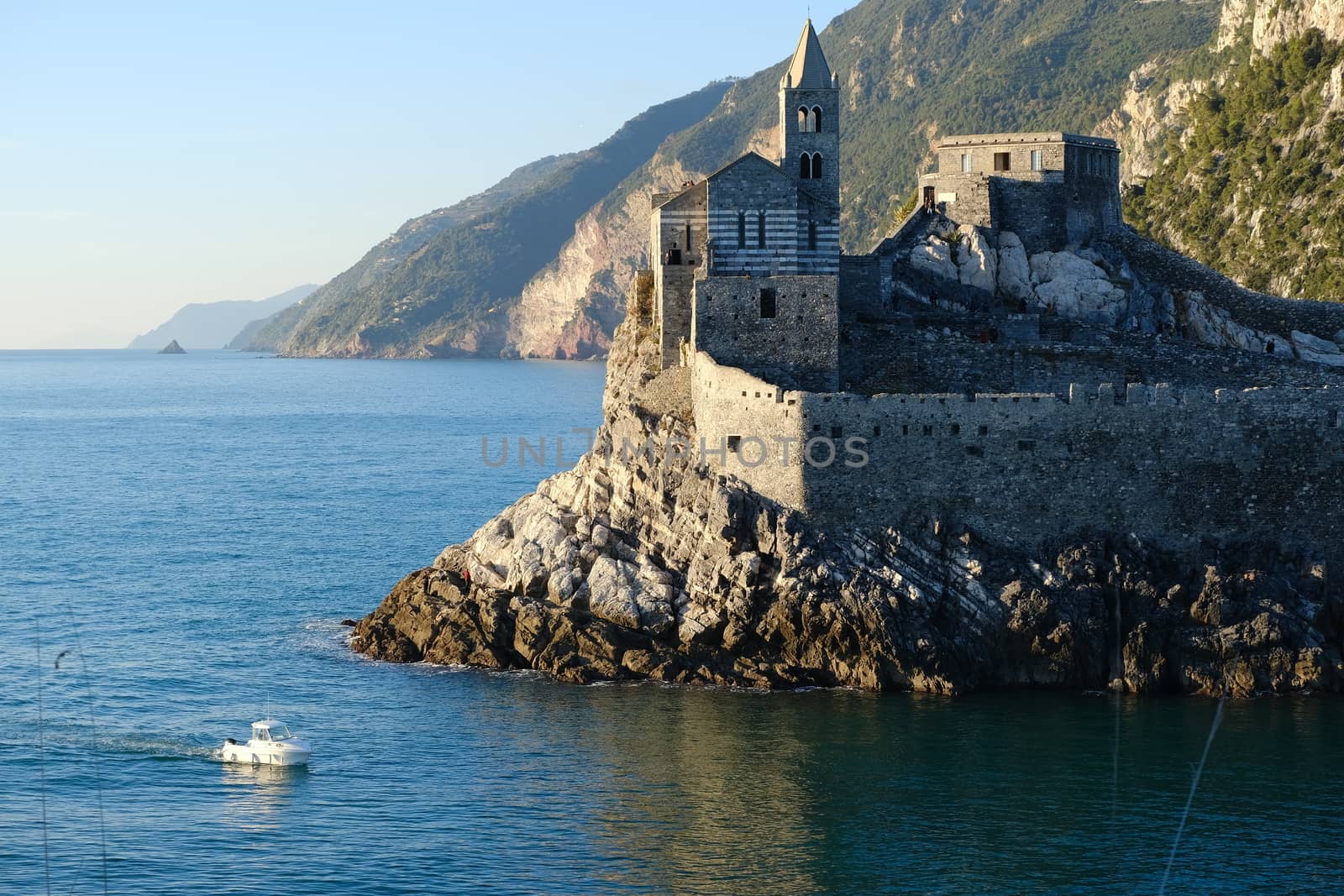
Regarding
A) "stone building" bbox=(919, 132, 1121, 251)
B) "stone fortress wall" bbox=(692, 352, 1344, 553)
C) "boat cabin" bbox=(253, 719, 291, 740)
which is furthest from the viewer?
"stone building" bbox=(919, 132, 1121, 251)

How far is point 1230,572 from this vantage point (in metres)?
52.8

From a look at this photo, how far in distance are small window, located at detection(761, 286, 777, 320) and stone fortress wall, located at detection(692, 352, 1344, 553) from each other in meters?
3.50

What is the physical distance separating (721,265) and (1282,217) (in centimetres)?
5154

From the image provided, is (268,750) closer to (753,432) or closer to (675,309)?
(753,432)

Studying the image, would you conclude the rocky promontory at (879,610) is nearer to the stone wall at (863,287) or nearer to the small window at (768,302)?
the small window at (768,302)

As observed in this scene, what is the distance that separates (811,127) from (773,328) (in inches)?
336

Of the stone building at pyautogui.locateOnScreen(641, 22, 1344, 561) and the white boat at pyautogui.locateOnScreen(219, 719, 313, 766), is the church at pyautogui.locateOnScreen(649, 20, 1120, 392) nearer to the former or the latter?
the stone building at pyautogui.locateOnScreen(641, 22, 1344, 561)

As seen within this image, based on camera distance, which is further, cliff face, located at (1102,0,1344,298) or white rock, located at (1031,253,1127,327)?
cliff face, located at (1102,0,1344,298)

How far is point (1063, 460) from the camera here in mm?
53188

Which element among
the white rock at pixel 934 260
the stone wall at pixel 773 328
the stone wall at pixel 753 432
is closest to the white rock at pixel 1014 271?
the white rock at pixel 934 260

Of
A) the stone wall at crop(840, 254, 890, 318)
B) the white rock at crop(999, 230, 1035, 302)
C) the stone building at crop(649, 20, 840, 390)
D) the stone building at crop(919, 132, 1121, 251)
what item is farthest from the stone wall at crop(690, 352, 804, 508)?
the stone building at crop(919, 132, 1121, 251)

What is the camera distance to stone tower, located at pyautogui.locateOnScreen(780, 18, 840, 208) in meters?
61.3

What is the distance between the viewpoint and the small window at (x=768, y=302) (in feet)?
187

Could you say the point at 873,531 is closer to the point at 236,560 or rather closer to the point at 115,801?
the point at 115,801
